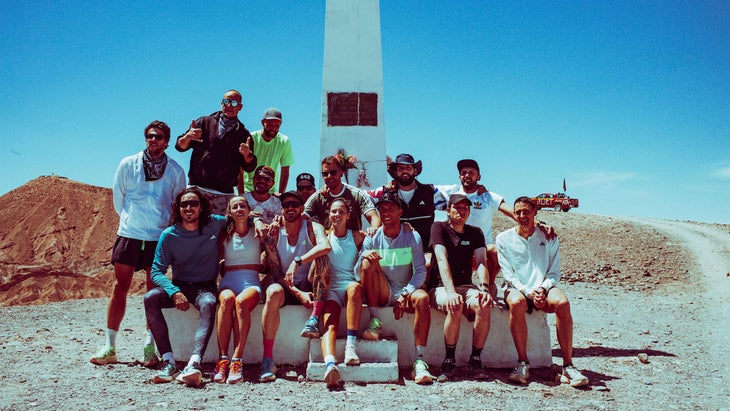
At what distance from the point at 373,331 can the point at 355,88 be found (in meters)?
4.31

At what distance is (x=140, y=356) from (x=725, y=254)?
14938 millimetres

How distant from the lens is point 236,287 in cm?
482

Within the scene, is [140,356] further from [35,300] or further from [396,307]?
[35,300]

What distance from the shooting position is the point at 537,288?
4.78 meters

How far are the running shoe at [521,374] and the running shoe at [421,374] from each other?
67 centimetres

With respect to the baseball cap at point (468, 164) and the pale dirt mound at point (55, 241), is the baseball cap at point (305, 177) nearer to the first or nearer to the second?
the baseball cap at point (468, 164)

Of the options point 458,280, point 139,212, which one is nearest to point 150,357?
point 139,212

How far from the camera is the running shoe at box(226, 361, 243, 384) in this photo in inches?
175

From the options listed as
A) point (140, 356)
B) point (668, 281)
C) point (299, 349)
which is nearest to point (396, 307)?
point (299, 349)

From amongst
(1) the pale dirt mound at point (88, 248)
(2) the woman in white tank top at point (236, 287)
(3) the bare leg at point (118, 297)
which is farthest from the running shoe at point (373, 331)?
(1) the pale dirt mound at point (88, 248)

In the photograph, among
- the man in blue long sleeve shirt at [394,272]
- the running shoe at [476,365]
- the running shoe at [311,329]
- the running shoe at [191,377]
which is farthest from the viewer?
the running shoe at [476,365]

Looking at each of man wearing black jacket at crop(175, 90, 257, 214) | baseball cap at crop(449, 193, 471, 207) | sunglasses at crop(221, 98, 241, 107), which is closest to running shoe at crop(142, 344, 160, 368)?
man wearing black jacket at crop(175, 90, 257, 214)

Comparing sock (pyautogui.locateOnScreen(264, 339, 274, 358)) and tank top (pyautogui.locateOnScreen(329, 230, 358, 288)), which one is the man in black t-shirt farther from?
sock (pyautogui.locateOnScreen(264, 339, 274, 358))

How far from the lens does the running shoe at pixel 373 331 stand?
15.7ft
